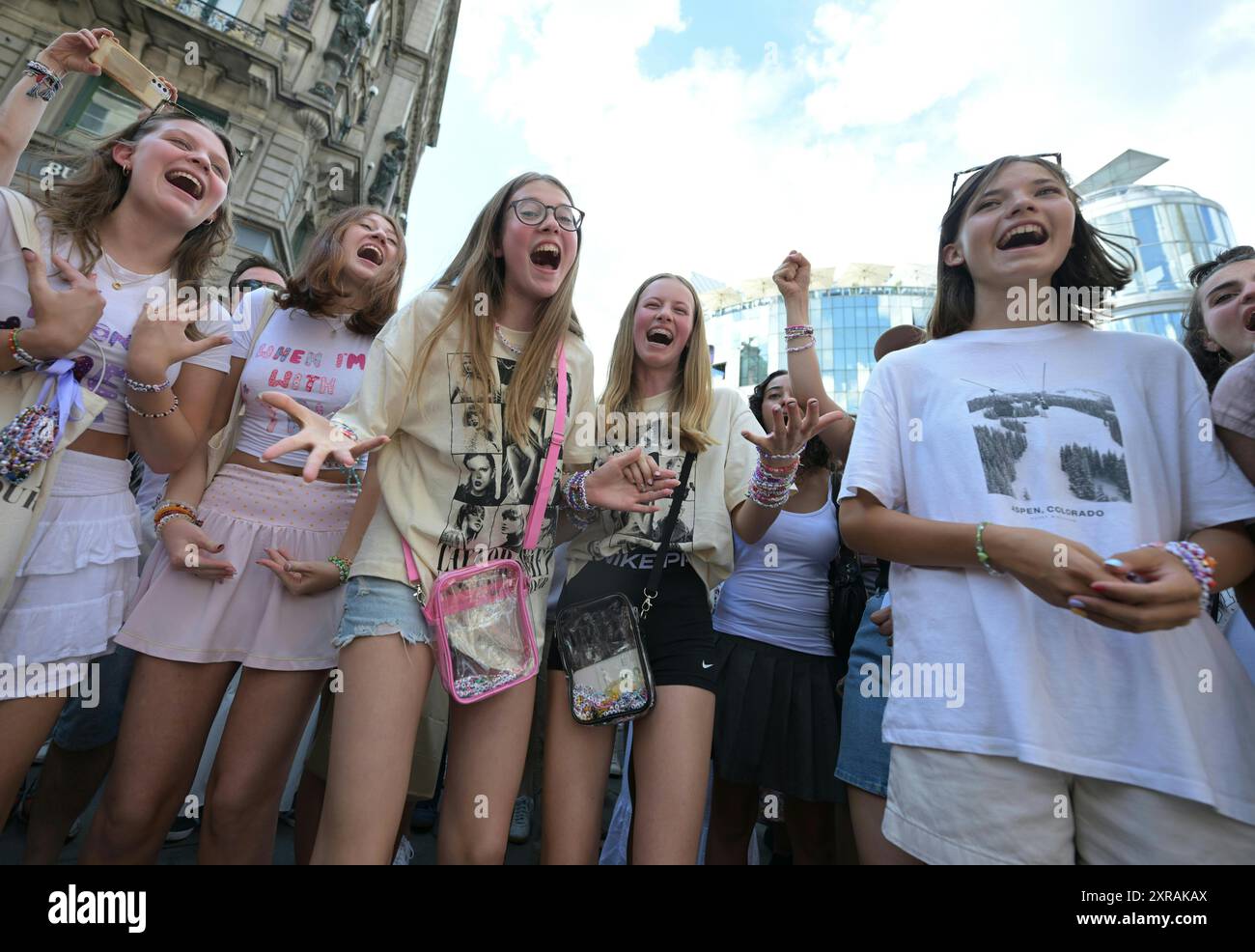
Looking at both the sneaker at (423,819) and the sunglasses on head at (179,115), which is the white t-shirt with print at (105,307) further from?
the sneaker at (423,819)

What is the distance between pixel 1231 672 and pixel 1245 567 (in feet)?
1.08

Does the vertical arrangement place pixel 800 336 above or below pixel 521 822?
above

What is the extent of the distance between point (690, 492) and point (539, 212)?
138 centimetres

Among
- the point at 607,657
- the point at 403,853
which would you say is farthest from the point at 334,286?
the point at 403,853

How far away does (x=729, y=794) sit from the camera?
298cm

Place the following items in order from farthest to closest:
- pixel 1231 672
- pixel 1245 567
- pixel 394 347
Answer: pixel 394 347 → pixel 1245 567 → pixel 1231 672

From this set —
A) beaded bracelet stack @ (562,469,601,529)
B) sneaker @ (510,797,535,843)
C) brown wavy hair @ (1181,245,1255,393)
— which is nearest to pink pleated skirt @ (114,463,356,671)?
beaded bracelet stack @ (562,469,601,529)

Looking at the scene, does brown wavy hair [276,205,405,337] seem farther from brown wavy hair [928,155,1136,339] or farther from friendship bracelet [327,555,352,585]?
brown wavy hair [928,155,1136,339]

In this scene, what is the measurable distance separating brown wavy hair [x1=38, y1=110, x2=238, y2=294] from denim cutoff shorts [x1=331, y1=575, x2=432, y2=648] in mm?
1438

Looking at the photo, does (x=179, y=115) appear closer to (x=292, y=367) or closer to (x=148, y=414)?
(x=292, y=367)

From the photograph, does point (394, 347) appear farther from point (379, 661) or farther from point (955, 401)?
point (955, 401)

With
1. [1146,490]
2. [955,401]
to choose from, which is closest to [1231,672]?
[1146,490]

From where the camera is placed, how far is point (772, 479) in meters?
2.43

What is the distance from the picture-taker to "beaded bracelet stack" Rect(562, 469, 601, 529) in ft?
7.52
